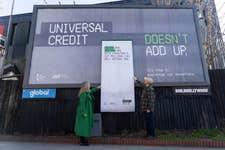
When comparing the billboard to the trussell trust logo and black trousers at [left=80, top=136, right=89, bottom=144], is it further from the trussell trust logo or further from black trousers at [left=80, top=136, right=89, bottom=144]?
black trousers at [left=80, top=136, right=89, bottom=144]

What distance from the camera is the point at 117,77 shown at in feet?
21.6

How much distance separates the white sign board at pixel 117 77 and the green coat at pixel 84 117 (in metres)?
0.87

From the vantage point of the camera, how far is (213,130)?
6230 millimetres

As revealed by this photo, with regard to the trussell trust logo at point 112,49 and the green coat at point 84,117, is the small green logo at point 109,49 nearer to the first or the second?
the trussell trust logo at point 112,49

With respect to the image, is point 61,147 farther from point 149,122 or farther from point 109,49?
point 109,49

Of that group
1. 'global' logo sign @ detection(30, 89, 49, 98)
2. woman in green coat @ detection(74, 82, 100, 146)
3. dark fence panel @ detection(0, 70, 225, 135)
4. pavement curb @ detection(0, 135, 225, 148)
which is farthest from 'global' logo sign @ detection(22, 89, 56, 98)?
woman in green coat @ detection(74, 82, 100, 146)

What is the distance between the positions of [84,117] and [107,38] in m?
2.82

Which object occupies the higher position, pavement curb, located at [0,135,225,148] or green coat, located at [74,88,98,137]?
green coat, located at [74,88,98,137]

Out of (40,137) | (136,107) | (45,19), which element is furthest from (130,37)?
(40,137)

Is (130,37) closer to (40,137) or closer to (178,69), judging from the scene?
(178,69)

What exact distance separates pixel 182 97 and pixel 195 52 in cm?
157

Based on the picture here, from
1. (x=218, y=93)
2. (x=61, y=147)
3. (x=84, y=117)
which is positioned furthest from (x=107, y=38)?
(x=218, y=93)

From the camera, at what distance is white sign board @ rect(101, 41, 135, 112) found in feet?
21.0

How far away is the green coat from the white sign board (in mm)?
870
